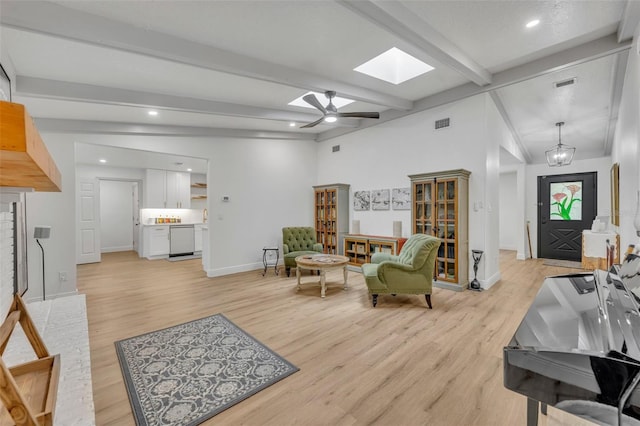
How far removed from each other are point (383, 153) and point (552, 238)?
17.5 feet

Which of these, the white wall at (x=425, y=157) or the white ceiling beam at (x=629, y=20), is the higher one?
the white ceiling beam at (x=629, y=20)

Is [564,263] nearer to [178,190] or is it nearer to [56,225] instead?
[56,225]

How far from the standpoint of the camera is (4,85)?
2.67 meters

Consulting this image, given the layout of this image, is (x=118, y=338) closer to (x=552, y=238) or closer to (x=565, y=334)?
(x=565, y=334)

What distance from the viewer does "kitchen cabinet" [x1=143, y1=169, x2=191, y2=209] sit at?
7918 millimetres

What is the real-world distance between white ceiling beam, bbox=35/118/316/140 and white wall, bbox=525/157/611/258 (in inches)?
267

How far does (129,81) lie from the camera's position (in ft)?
11.6

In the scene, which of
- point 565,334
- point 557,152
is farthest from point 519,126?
point 565,334

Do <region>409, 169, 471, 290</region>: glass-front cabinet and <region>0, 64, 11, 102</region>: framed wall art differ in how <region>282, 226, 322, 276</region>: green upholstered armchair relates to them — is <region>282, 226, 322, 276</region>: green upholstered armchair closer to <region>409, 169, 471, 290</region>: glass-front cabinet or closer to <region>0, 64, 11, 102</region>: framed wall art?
<region>409, 169, 471, 290</region>: glass-front cabinet

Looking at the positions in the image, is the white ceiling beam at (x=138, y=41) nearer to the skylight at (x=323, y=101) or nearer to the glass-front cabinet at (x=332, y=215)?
the skylight at (x=323, y=101)

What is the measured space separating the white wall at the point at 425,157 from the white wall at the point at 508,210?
4286mm

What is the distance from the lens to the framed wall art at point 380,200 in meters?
5.61

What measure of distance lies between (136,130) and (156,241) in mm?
3913

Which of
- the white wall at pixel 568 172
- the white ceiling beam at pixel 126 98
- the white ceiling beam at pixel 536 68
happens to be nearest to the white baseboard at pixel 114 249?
the white ceiling beam at pixel 126 98
